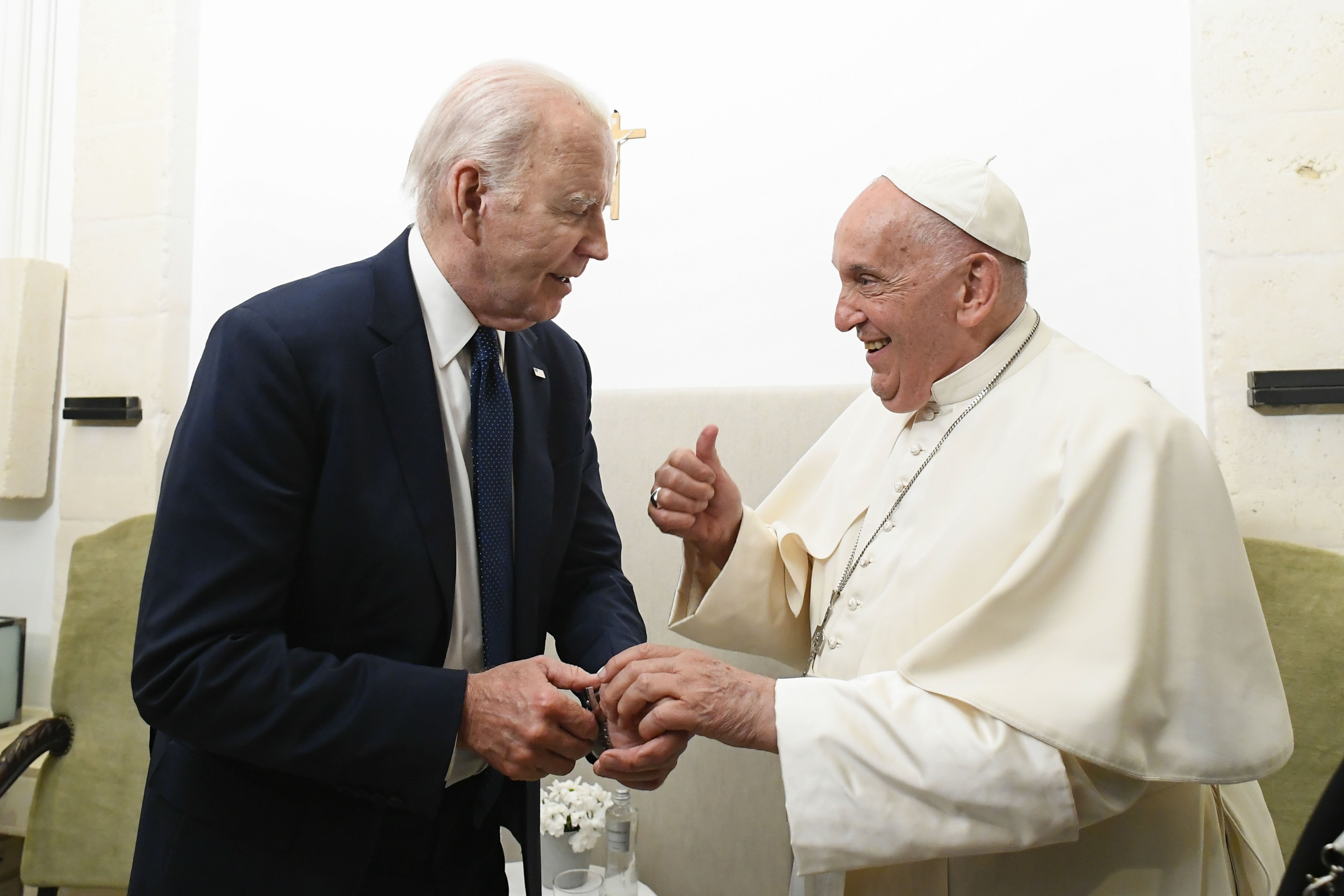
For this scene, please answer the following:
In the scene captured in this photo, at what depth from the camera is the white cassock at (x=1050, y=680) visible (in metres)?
1.46

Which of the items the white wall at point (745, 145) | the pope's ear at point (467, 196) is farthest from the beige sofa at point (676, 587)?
the pope's ear at point (467, 196)

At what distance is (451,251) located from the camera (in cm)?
170

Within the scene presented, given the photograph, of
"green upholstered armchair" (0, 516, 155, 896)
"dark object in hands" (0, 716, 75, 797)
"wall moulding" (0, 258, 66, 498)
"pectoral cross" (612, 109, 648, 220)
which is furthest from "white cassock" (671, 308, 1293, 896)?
"wall moulding" (0, 258, 66, 498)

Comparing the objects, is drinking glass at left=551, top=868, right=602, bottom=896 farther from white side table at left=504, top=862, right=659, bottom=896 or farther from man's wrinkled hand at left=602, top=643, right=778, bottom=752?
man's wrinkled hand at left=602, top=643, right=778, bottom=752

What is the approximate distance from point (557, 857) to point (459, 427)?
4.87 ft

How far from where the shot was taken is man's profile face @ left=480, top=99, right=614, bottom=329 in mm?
1649

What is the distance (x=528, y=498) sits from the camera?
1728 mm

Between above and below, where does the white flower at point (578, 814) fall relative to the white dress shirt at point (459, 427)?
below

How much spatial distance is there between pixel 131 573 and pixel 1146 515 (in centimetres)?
315

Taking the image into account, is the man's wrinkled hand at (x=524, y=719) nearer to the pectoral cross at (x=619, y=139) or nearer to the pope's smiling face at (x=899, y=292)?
the pope's smiling face at (x=899, y=292)

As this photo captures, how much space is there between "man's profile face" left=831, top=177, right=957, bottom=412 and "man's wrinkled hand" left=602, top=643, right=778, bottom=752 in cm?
79

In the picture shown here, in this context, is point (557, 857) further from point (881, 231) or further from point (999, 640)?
point (881, 231)

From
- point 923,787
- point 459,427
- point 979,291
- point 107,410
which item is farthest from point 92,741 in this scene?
point 979,291

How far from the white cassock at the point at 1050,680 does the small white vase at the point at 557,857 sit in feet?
3.18
